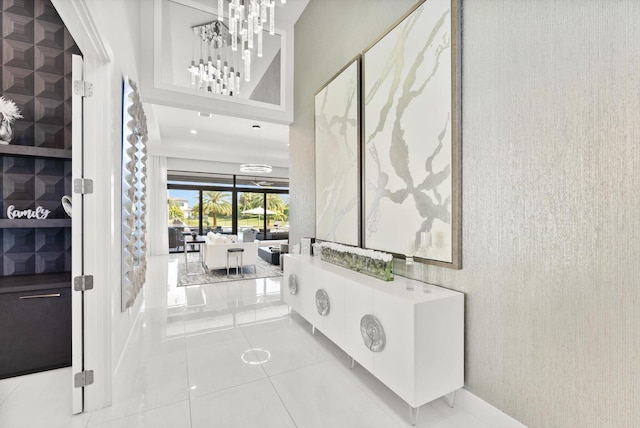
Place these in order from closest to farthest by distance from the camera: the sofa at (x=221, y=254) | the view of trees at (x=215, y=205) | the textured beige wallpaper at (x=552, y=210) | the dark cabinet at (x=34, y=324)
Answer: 1. the textured beige wallpaper at (x=552, y=210)
2. the dark cabinet at (x=34, y=324)
3. the sofa at (x=221, y=254)
4. the view of trees at (x=215, y=205)

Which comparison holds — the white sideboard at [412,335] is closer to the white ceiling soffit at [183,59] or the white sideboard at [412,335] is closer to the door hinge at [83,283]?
the door hinge at [83,283]

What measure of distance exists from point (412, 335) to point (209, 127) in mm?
6524

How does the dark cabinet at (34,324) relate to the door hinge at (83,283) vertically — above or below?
below

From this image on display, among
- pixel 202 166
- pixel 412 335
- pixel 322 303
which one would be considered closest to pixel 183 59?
pixel 322 303

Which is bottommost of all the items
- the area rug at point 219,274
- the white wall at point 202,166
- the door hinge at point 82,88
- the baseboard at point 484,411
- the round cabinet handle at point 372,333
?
the area rug at point 219,274

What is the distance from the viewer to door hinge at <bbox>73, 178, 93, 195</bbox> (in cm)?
180

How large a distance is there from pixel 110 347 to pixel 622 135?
3110mm

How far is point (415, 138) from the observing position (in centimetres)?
216

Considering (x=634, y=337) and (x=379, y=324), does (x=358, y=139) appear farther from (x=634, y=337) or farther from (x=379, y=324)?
(x=634, y=337)

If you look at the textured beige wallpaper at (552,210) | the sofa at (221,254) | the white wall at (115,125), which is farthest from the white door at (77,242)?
the sofa at (221,254)

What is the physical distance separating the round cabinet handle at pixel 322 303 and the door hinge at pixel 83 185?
1919 millimetres

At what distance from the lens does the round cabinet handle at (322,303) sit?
2518 mm

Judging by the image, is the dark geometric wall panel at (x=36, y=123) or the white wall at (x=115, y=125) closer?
the white wall at (x=115, y=125)

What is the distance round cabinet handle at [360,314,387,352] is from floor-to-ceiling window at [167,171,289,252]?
7040mm
